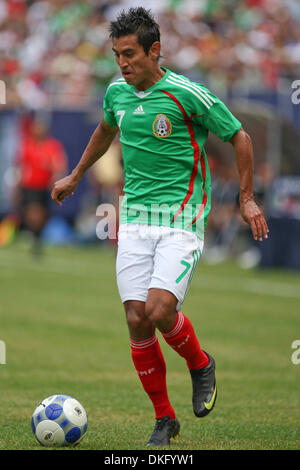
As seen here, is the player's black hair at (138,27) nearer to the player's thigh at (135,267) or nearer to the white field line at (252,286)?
the player's thigh at (135,267)

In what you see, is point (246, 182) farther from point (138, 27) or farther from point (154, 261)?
point (138, 27)

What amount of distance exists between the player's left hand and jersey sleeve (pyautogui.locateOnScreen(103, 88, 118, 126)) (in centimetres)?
105

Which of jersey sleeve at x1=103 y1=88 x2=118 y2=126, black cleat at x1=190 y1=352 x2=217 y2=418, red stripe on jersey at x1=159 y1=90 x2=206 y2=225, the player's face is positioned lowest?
black cleat at x1=190 y1=352 x2=217 y2=418

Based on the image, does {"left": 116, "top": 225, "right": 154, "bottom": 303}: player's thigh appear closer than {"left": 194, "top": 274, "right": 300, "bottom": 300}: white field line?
Yes

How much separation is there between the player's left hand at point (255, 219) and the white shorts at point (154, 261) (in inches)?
15.1

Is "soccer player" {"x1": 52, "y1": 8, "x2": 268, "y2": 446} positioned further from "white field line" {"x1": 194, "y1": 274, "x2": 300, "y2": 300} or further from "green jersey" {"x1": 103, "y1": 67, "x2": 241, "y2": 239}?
"white field line" {"x1": 194, "y1": 274, "x2": 300, "y2": 300}

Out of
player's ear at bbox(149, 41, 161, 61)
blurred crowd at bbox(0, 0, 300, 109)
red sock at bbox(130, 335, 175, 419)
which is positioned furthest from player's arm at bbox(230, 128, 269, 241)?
blurred crowd at bbox(0, 0, 300, 109)

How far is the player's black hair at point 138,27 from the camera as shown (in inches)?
197

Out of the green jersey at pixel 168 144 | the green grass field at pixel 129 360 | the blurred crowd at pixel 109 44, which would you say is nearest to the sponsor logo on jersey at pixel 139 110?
the green jersey at pixel 168 144

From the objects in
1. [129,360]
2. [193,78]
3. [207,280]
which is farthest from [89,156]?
[193,78]

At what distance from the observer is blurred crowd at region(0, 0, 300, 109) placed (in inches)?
790

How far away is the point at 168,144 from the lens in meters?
5.11
